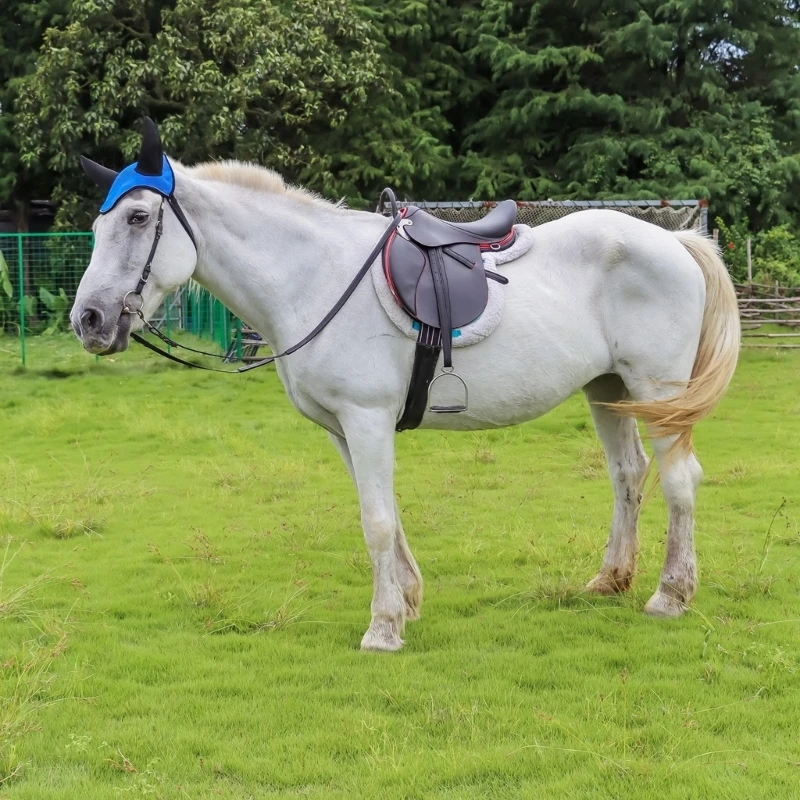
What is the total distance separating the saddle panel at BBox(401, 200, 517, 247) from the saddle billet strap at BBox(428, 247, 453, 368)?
0.42ft

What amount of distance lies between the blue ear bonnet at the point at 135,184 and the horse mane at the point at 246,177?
305 millimetres

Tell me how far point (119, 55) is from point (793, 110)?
44.8 feet

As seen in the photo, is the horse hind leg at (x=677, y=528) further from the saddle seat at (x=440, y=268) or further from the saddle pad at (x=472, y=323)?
the saddle seat at (x=440, y=268)

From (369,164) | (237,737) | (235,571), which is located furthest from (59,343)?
(237,737)

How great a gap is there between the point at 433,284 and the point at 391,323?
26 centimetres

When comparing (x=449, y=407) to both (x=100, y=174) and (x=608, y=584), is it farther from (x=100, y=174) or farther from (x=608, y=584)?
(x=100, y=174)

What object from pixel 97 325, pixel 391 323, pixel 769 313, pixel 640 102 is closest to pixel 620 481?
pixel 391 323

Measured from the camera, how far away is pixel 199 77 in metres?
14.6

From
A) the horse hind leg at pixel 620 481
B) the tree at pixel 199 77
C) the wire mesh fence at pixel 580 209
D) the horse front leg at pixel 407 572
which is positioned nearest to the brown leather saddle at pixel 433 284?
the horse front leg at pixel 407 572

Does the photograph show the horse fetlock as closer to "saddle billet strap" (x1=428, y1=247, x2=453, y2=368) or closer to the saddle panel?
"saddle billet strap" (x1=428, y1=247, x2=453, y2=368)

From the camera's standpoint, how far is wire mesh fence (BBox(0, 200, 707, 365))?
13.0m

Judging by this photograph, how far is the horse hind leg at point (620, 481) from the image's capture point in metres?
4.52

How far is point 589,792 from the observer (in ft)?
8.79

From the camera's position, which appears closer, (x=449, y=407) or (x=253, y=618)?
(x=449, y=407)
